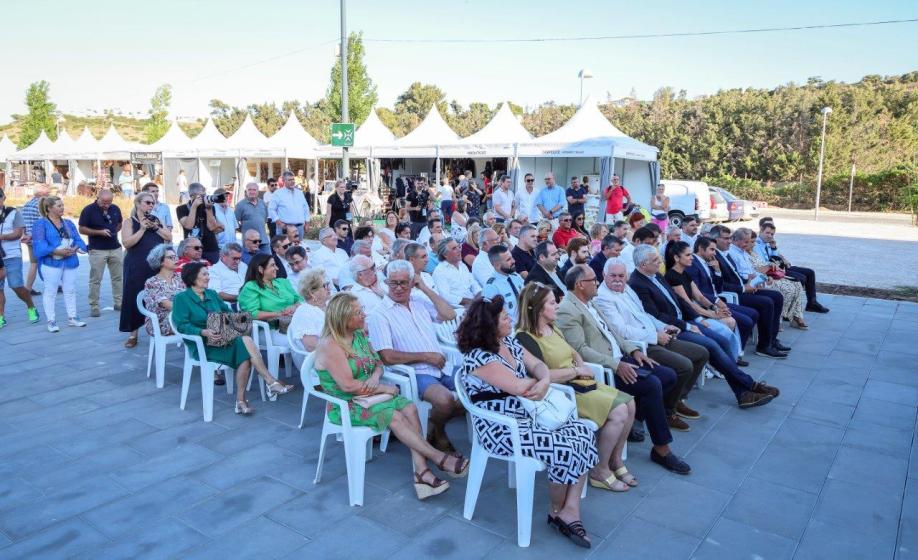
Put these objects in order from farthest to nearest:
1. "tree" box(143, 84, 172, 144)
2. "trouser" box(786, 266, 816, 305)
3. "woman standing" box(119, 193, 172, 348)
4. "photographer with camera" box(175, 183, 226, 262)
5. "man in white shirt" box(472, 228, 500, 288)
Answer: "tree" box(143, 84, 172, 144) → "trouser" box(786, 266, 816, 305) → "photographer with camera" box(175, 183, 226, 262) → "woman standing" box(119, 193, 172, 348) → "man in white shirt" box(472, 228, 500, 288)

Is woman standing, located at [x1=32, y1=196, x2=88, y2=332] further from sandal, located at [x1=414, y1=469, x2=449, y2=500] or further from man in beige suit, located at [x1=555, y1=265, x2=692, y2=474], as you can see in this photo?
man in beige suit, located at [x1=555, y1=265, x2=692, y2=474]

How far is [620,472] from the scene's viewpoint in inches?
139

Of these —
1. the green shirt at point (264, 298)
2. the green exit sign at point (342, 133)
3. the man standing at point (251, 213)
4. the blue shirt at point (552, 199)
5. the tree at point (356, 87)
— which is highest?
the tree at point (356, 87)

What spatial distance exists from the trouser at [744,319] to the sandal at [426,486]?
12.4 ft

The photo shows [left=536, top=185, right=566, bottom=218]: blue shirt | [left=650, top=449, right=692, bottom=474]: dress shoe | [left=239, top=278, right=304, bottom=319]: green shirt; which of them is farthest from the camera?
[left=536, top=185, right=566, bottom=218]: blue shirt

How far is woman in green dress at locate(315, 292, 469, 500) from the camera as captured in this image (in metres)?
3.31

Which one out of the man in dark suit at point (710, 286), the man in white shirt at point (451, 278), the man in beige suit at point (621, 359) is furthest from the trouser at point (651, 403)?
the man in dark suit at point (710, 286)

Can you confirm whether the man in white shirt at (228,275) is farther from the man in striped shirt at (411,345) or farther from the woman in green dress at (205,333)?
the man in striped shirt at (411,345)

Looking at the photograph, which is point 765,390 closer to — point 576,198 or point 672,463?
point 672,463

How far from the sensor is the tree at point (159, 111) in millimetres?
42938

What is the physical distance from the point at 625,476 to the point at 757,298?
12.1 feet

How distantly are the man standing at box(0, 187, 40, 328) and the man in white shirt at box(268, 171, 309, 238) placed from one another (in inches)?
113

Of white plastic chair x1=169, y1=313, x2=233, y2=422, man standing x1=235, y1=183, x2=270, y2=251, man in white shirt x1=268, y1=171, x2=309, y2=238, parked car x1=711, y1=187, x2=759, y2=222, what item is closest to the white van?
parked car x1=711, y1=187, x2=759, y2=222

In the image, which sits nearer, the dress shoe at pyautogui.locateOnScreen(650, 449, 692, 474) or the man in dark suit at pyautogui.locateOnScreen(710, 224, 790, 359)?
the dress shoe at pyautogui.locateOnScreen(650, 449, 692, 474)
